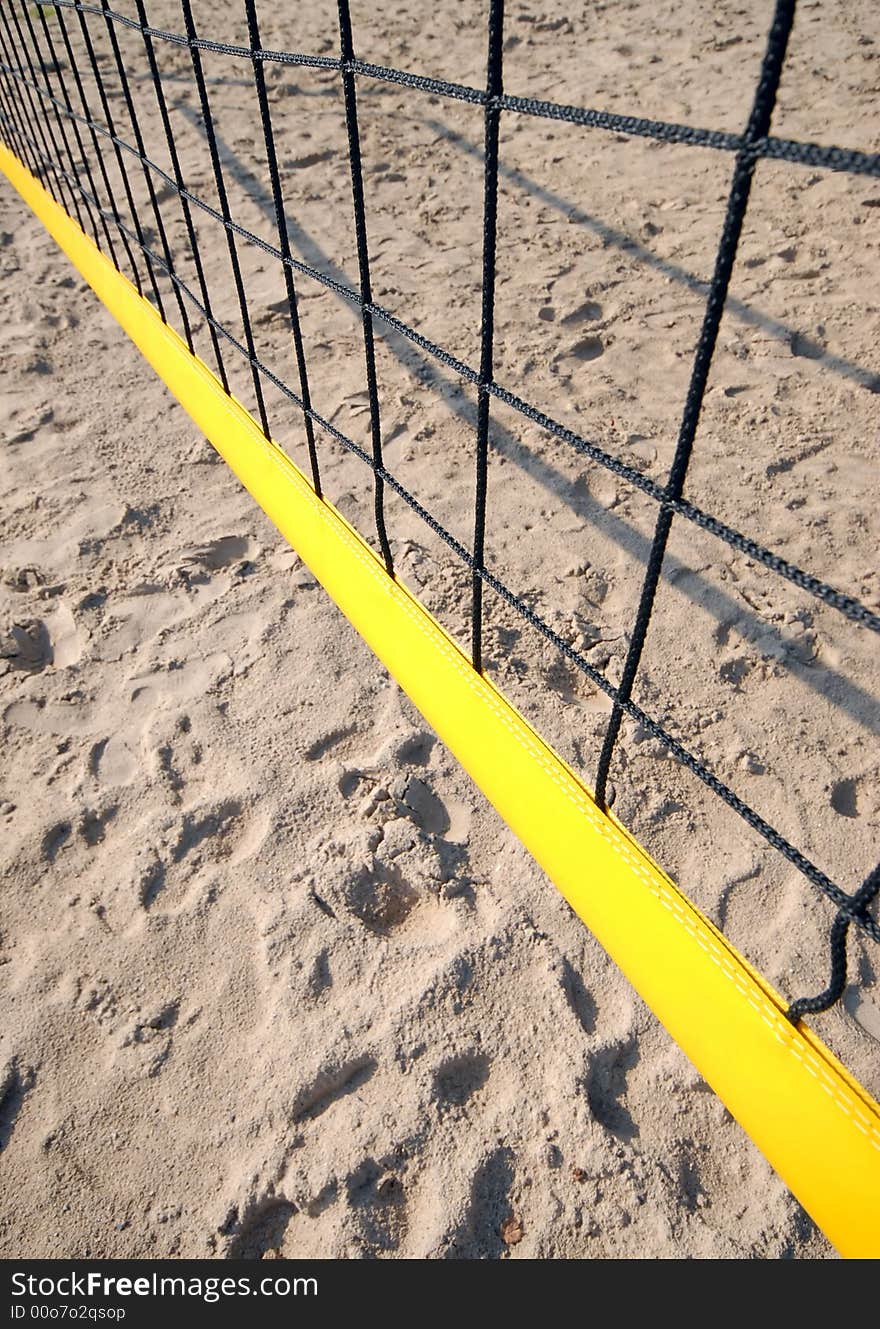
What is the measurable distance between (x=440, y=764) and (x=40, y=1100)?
2.94 ft

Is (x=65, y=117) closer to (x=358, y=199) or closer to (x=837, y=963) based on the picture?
(x=358, y=199)

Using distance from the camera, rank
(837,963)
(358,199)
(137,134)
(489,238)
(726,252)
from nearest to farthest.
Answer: (726,252) → (837,963) → (489,238) → (358,199) → (137,134)

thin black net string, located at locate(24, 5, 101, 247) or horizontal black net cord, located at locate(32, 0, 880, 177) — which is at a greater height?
horizontal black net cord, located at locate(32, 0, 880, 177)

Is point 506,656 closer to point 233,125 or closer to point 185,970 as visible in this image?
point 185,970

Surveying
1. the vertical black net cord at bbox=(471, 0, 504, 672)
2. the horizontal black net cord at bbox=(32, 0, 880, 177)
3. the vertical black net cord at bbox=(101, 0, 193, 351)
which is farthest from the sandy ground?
the horizontal black net cord at bbox=(32, 0, 880, 177)

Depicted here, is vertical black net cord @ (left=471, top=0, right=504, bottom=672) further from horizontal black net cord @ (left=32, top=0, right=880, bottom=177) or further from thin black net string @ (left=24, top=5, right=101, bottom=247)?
thin black net string @ (left=24, top=5, right=101, bottom=247)

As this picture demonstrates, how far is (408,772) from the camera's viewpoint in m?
1.67

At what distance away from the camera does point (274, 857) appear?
155 centimetres

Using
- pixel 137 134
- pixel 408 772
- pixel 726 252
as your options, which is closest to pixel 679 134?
pixel 726 252

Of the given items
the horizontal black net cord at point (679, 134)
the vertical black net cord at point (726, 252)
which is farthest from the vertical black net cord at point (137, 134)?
the vertical black net cord at point (726, 252)

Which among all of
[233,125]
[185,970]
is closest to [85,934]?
[185,970]

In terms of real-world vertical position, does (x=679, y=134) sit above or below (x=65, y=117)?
above

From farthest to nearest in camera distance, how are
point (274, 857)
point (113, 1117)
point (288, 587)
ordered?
1. point (288, 587)
2. point (274, 857)
3. point (113, 1117)

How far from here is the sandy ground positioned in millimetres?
1217
